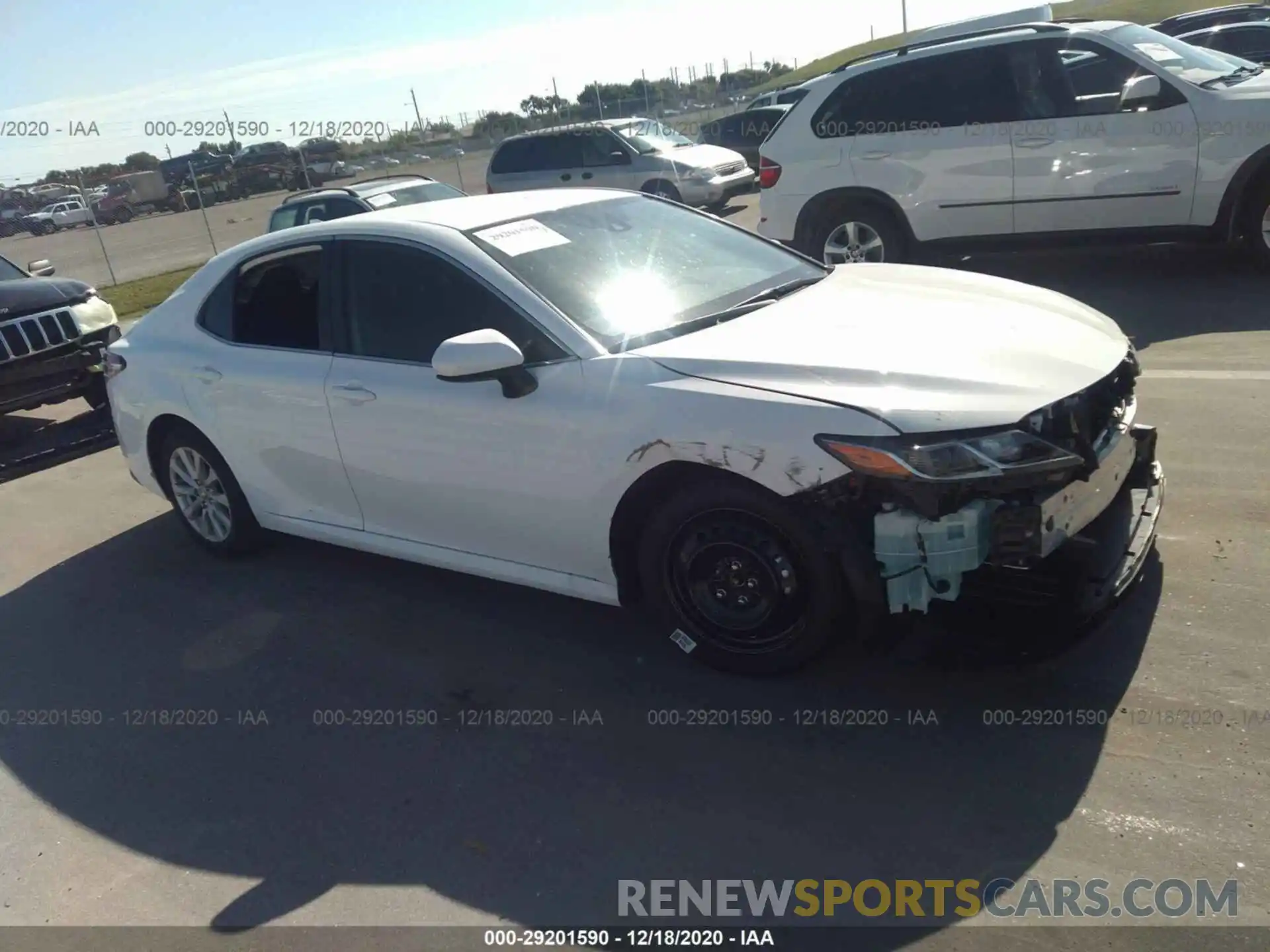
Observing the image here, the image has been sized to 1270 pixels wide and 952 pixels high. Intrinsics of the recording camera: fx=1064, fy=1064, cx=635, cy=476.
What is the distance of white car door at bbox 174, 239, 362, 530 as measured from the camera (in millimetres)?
4762

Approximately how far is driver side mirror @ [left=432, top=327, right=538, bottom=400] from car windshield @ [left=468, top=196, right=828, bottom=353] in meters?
0.32

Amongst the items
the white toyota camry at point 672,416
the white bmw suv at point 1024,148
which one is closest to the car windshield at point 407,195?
the white bmw suv at point 1024,148

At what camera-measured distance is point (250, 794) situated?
3672 mm

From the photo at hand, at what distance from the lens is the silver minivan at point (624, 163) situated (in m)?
16.6

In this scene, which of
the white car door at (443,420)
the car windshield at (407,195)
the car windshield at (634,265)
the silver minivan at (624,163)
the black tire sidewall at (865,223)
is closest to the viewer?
the white car door at (443,420)

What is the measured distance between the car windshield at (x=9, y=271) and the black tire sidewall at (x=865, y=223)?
6.96 meters

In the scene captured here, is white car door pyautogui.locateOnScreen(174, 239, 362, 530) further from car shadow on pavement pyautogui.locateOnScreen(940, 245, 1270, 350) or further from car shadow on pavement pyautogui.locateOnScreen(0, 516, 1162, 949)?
car shadow on pavement pyautogui.locateOnScreen(940, 245, 1270, 350)

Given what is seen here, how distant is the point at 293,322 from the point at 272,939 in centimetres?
287

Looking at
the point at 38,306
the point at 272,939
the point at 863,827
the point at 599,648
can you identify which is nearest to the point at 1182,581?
the point at 863,827

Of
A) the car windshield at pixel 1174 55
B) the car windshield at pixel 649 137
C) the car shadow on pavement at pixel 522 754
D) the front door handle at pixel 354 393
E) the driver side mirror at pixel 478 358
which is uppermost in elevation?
the car windshield at pixel 1174 55

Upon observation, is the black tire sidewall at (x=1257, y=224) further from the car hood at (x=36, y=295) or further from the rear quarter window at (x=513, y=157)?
the rear quarter window at (x=513, y=157)

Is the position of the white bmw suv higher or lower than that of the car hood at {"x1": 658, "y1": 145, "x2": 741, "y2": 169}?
higher

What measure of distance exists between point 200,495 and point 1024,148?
6706 mm

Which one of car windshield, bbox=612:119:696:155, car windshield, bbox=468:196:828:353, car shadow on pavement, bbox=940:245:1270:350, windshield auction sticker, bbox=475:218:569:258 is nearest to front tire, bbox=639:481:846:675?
car windshield, bbox=468:196:828:353
